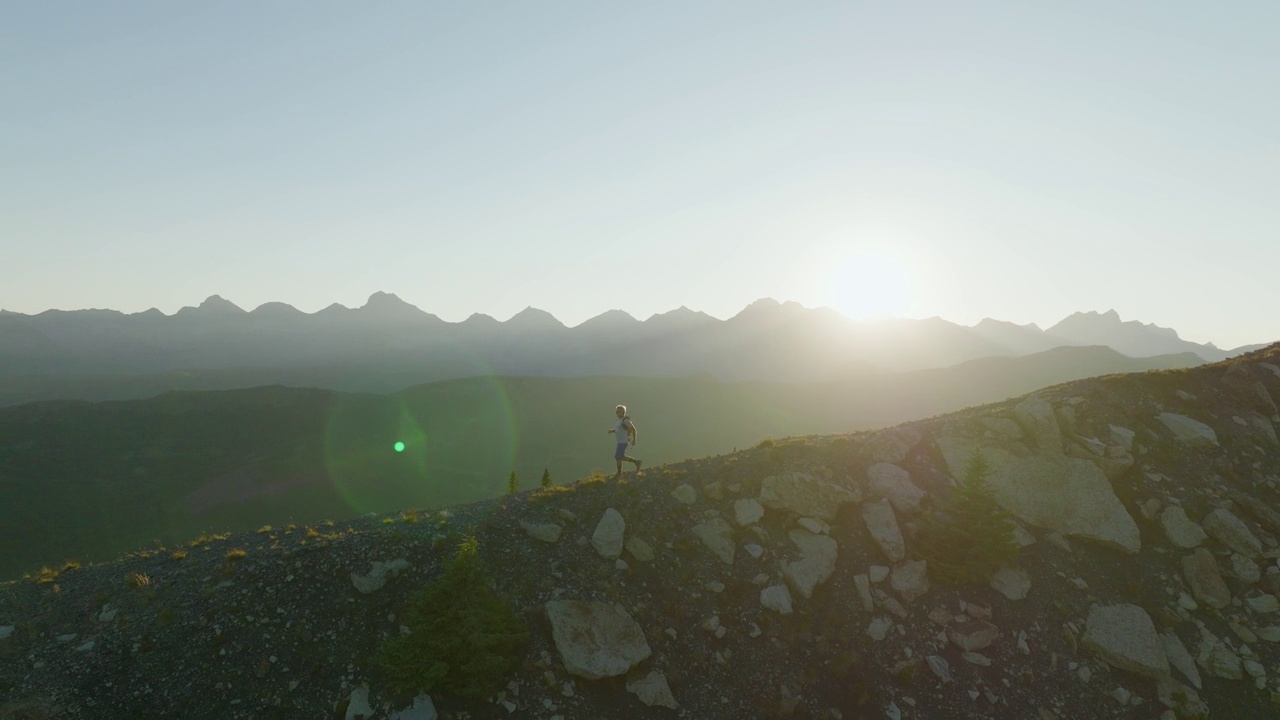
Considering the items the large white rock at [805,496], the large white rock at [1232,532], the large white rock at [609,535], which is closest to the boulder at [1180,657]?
the large white rock at [1232,532]

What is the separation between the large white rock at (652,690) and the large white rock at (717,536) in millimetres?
3792

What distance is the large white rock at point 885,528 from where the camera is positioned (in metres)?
16.3

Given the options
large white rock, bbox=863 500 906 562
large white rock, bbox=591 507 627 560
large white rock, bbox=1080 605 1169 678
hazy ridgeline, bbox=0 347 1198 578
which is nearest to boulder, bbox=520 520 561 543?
large white rock, bbox=591 507 627 560

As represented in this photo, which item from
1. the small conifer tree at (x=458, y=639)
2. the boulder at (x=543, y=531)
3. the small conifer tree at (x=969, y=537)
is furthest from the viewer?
the boulder at (x=543, y=531)

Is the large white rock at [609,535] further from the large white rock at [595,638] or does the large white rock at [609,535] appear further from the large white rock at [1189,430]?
the large white rock at [1189,430]

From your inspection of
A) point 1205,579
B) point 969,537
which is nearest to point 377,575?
point 969,537

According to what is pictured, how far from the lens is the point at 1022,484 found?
18.3 m

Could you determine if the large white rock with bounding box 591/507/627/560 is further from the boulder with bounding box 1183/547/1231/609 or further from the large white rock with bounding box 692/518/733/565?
the boulder with bounding box 1183/547/1231/609

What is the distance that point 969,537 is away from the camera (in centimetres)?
1612

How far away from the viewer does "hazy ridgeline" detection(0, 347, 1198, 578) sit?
7006 cm

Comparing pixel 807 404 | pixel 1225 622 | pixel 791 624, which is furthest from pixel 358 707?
pixel 807 404

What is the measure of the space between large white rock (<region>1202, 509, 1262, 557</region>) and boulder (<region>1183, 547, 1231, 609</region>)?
0.83 meters

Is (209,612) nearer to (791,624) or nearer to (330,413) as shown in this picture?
Result: (791,624)

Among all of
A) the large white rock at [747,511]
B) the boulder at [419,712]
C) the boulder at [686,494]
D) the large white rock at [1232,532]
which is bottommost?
the boulder at [419,712]
